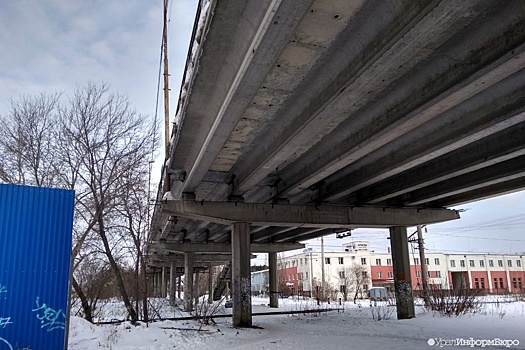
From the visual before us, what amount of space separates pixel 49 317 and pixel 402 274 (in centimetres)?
1693

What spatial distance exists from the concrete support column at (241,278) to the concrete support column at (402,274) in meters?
7.29

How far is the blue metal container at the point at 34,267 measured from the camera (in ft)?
27.4

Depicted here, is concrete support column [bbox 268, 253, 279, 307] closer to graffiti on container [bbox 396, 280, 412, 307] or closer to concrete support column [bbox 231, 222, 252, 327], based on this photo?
graffiti on container [bbox 396, 280, 412, 307]

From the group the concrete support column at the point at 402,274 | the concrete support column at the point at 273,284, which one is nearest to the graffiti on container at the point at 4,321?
the concrete support column at the point at 402,274

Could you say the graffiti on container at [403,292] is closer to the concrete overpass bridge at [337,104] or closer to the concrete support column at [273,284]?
the concrete overpass bridge at [337,104]

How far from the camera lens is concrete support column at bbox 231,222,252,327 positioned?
18.5 meters

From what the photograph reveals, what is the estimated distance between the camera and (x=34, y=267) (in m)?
8.59

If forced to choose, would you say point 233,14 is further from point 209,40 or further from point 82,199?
point 82,199

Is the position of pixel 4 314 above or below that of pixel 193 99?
below

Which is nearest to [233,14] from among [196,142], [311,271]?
[196,142]

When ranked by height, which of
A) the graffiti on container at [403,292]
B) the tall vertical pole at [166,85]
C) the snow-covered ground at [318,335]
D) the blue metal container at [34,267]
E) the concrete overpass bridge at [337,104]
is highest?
the tall vertical pole at [166,85]

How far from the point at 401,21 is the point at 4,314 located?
8495 millimetres

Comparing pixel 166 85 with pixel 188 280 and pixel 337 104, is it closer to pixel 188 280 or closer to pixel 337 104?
pixel 337 104

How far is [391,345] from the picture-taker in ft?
39.0
